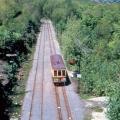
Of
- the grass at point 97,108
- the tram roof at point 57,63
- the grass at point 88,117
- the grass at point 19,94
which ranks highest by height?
the tram roof at point 57,63

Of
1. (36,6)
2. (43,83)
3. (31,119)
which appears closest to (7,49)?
(43,83)

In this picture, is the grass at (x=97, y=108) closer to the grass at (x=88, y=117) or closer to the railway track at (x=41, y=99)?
the grass at (x=88, y=117)

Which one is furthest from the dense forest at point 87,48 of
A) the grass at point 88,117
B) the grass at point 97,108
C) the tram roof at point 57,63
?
the grass at point 88,117

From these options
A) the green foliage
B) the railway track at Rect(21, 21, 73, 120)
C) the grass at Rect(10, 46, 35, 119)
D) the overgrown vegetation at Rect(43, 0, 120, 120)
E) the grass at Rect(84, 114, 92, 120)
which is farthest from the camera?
the overgrown vegetation at Rect(43, 0, 120, 120)

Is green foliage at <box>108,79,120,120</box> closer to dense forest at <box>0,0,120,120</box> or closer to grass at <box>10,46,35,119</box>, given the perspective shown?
dense forest at <box>0,0,120,120</box>

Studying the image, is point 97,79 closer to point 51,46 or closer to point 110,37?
point 110,37

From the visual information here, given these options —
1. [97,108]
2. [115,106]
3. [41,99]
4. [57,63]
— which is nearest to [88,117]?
[97,108]

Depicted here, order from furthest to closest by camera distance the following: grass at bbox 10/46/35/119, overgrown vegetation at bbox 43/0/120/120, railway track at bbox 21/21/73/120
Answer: overgrown vegetation at bbox 43/0/120/120 < grass at bbox 10/46/35/119 < railway track at bbox 21/21/73/120

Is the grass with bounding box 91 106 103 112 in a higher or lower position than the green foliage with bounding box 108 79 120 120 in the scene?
lower

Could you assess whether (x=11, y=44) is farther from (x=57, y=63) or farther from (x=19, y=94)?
(x=19, y=94)

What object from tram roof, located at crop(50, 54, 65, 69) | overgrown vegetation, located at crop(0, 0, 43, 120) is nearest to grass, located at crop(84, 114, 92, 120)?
overgrown vegetation, located at crop(0, 0, 43, 120)

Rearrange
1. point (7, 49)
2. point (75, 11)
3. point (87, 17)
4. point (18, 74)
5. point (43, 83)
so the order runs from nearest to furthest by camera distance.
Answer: point (43, 83) < point (18, 74) < point (7, 49) < point (87, 17) < point (75, 11)
